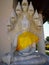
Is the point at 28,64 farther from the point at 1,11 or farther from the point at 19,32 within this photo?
the point at 1,11

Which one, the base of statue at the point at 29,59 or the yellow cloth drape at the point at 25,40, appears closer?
the base of statue at the point at 29,59

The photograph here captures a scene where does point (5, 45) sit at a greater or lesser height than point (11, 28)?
lesser

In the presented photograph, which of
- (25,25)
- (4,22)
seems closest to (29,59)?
(25,25)

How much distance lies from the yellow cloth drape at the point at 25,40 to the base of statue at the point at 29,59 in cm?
16

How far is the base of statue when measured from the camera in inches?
77.5

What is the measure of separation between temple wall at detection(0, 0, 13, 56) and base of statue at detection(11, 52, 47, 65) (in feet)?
0.97

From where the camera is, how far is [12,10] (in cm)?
229

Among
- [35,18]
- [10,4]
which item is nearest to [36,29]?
[35,18]

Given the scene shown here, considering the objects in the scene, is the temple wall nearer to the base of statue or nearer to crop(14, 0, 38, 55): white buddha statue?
crop(14, 0, 38, 55): white buddha statue

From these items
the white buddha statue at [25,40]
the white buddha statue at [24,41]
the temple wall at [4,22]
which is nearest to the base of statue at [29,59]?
the white buddha statue at [24,41]

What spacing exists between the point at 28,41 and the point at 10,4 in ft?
2.06

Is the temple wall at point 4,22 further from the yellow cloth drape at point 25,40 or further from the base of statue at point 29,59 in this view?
the base of statue at point 29,59

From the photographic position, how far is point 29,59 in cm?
203

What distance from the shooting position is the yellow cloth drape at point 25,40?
7.20ft
